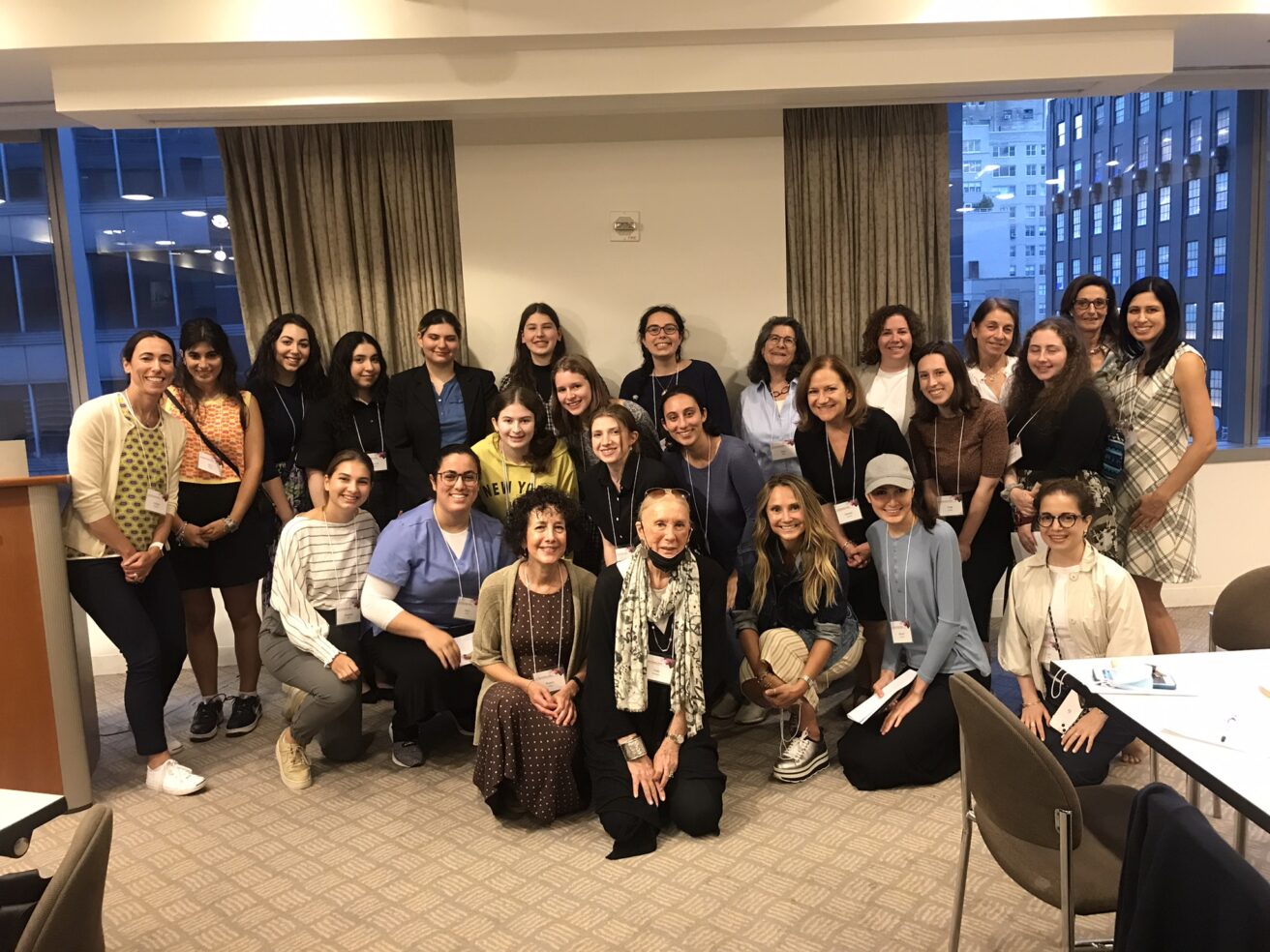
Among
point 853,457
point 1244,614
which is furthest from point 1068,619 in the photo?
point 853,457

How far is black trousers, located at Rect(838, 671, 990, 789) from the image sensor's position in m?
3.29

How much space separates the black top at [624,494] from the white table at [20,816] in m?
2.09

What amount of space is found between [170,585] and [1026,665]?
3068 mm

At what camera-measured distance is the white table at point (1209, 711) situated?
→ 5.75ft

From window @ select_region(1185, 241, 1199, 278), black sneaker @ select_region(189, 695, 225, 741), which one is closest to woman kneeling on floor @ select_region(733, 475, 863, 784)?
black sneaker @ select_region(189, 695, 225, 741)

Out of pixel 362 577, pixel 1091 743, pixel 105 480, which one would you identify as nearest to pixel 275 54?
pixel 105 480

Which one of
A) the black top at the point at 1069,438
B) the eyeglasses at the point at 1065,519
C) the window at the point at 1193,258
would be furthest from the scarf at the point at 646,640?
the window at the point at 1193,258

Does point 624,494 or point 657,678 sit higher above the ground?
point 624,494

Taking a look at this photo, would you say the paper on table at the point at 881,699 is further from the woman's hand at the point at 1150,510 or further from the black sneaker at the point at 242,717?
the black sneaker at the point at 242,717

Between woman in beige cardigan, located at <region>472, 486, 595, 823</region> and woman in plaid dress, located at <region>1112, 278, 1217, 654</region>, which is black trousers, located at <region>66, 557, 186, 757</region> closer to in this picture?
woman in beige cardigan, located at <region>472, 486, 595, 823</region>

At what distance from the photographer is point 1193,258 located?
5320 millimetres

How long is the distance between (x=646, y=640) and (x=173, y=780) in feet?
5.95

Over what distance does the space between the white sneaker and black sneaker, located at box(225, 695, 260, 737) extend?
0.46 m

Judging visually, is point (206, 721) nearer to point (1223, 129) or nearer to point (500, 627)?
point (500, 627)
